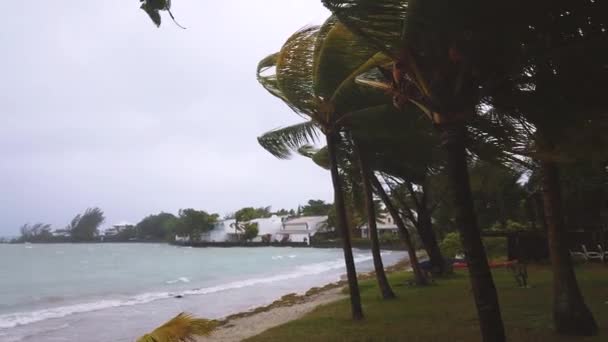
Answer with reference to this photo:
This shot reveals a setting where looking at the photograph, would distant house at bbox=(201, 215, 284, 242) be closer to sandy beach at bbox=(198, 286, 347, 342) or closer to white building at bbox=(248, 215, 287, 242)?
white building at bbox=(248, 215, 287, 242)

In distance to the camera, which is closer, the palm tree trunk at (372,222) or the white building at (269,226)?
the palm tree trunk at (372,222)

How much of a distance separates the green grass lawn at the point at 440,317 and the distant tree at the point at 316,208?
9205 cm

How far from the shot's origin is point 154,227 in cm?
15062

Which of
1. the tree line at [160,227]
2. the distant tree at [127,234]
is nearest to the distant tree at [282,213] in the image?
the tree line at [160,227]

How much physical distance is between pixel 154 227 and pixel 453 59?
154m

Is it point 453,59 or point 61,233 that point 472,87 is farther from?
point 61,233

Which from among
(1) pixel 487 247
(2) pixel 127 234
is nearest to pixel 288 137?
(1) pixel 487 247

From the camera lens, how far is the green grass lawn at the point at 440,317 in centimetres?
739

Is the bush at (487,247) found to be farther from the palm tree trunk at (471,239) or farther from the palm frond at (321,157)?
the palm tree trunk at (471,239)

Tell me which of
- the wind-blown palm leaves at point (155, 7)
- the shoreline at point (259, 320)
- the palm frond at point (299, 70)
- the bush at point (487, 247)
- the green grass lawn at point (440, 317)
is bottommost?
the shoreline at point (259, 320)

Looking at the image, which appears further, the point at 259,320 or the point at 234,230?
the point at 234,230

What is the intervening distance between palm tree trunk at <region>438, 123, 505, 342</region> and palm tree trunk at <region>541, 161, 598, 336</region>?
10.8ft

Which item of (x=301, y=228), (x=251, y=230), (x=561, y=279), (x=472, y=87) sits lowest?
(x=561, y=279)

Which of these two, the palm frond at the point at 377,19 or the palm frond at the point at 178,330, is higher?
the palm frond at the point at 377,19
